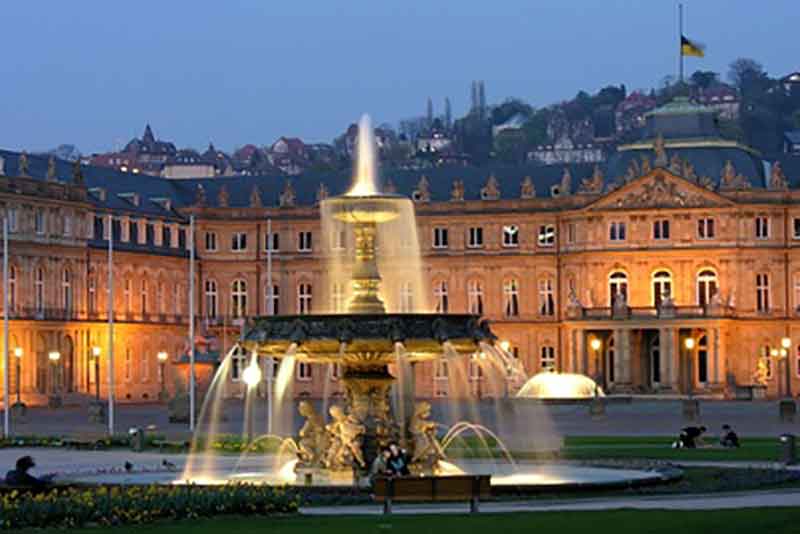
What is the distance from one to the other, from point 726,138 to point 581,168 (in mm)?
8999

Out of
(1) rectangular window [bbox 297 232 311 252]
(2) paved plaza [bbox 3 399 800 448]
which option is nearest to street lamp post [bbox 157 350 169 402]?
(2) paved plaza [bbox 3 399 800 448]

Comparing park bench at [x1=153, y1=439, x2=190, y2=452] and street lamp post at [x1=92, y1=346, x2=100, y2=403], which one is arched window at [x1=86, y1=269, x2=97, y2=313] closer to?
street lamp post at [x1=92, y1=346, x2=100, y2=403]

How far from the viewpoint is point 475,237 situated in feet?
435

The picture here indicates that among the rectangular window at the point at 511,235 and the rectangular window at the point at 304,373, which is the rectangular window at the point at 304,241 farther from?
the rectangular window at the point at 511,235

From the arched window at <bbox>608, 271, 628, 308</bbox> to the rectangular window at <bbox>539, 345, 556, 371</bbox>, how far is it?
19.5 ft

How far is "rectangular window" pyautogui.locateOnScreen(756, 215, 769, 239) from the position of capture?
407 feet

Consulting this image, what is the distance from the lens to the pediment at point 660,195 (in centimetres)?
12406

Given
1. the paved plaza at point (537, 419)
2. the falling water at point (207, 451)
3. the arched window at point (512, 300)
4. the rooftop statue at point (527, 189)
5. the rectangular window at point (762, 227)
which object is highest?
the rooftop statue at point (527, 189)

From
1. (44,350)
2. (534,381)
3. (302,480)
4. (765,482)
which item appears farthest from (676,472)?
(44,350)

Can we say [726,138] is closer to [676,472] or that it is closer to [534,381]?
[534,381]

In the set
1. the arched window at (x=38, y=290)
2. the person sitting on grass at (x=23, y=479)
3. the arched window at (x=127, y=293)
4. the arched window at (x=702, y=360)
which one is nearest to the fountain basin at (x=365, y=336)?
the person sitting on grass at (x=23, y=479)

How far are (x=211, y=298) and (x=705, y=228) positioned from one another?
32.5 metres

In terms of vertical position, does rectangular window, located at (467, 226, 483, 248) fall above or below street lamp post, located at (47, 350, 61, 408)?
above

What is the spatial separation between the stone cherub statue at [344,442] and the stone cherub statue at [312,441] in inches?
13.2
